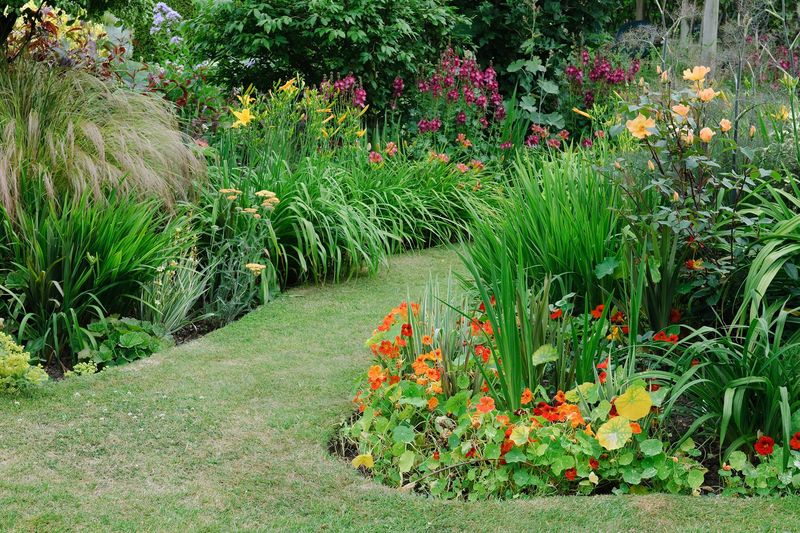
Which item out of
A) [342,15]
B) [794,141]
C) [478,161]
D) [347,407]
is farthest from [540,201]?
[342,15]

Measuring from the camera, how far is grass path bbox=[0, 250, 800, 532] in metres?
2.88

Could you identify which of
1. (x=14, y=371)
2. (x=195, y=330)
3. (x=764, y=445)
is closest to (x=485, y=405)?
(x=764, y=445)

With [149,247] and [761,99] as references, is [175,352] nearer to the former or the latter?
[149,247]

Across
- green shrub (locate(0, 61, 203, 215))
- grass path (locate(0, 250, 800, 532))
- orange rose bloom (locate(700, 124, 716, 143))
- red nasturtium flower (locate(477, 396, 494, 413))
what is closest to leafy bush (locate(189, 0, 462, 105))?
green shrub (locate(0, 61, 203, 215))

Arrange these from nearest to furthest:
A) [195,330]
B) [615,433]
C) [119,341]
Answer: [615,433], [119,341], [195,330]

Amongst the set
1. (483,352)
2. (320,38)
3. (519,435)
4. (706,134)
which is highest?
(320,38)

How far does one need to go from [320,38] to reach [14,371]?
Answer: 19.0ft

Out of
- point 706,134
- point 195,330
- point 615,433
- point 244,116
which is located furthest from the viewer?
point 244,116

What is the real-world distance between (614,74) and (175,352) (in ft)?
20.7

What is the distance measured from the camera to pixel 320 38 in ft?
29.1

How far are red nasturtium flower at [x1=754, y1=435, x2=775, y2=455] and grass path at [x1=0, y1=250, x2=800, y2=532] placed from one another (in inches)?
7.8

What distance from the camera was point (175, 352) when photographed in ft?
15.1

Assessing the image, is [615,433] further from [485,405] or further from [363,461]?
[363,461]

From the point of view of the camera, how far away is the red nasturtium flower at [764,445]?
308cm
